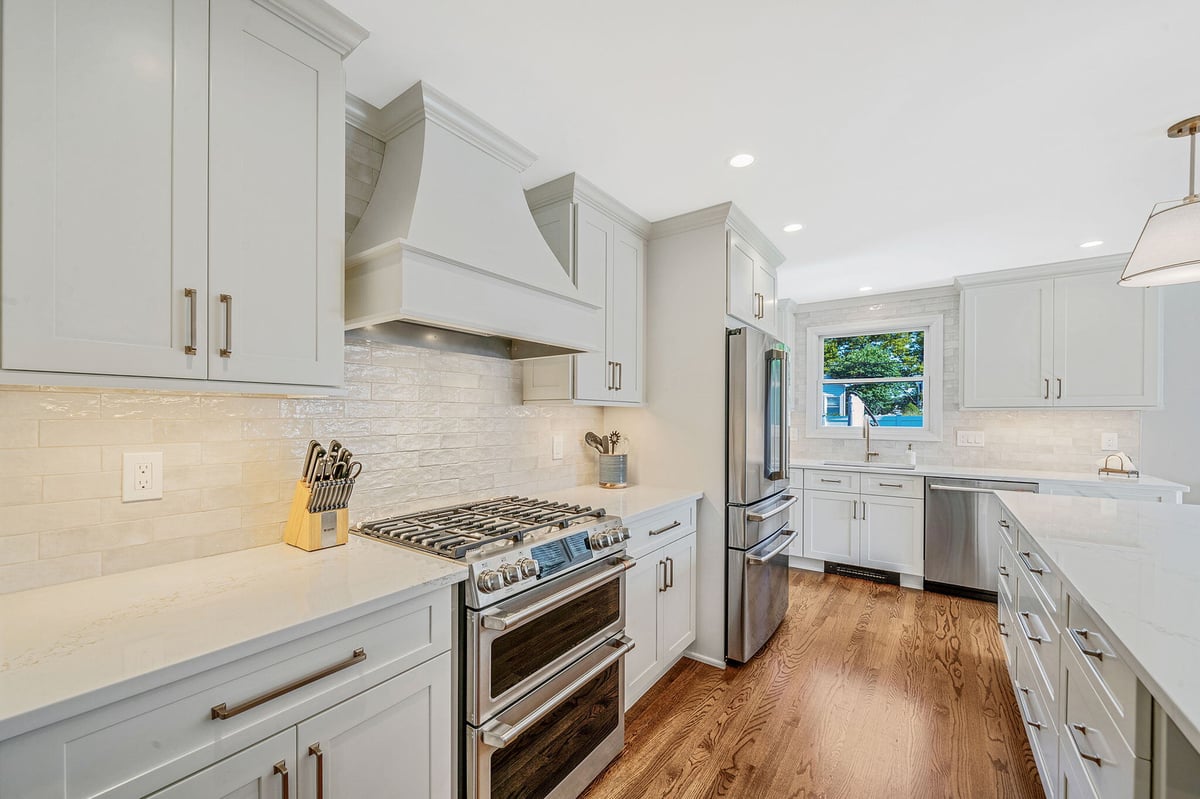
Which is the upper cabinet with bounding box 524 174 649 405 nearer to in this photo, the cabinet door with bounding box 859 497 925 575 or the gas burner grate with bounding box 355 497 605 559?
the gas burner grate with bounding box 355 497 605 559

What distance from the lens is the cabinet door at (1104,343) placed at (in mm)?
3534

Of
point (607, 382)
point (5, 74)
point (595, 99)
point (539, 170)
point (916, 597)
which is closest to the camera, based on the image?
point (5, 74)

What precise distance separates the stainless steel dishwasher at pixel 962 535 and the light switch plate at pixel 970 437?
725 mm

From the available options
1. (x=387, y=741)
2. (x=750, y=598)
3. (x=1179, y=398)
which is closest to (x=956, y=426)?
(x=1179, y=398)

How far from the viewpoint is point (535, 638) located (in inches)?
63.6

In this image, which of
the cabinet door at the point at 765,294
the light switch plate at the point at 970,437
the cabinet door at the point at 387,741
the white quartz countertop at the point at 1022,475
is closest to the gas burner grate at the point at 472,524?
the cabinet door at the point at 387,741

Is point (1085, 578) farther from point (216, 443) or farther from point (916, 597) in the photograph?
point (916, 597)

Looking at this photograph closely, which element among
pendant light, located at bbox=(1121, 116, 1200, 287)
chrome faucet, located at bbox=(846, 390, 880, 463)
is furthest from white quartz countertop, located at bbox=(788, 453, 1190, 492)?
pendant light, located at bbox=(1121, 116, 1200, 287)

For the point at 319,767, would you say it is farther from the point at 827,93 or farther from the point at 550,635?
the point at 827,93

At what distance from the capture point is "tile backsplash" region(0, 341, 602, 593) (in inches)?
49.3

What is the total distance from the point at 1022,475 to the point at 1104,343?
112cm

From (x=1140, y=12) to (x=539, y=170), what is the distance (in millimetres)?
2051

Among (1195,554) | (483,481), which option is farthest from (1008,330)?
(483,481)

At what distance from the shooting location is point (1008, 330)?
4008mm
